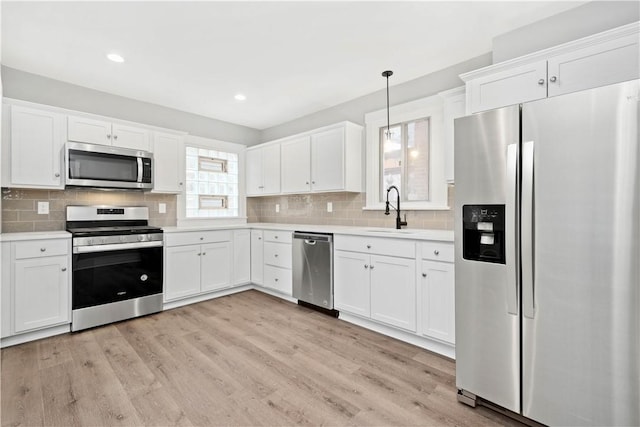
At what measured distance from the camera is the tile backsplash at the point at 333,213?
3086 millimetres

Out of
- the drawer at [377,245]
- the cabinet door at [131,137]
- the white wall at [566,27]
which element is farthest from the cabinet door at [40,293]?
the white wall at [566,27]

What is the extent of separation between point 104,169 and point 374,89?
10.1 feet

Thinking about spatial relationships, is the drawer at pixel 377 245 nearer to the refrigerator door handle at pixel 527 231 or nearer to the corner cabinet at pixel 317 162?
the corner cabinet at pixel 317 162

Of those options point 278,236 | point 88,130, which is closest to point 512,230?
point 278,236

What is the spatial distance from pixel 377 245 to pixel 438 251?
0.58m

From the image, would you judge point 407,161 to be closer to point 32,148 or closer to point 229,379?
point 229,379

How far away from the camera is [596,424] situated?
1365mm

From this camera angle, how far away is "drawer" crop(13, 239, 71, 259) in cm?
256

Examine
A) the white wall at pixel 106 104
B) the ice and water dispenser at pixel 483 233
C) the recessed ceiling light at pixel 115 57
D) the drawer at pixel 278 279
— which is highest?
the recessed ceiling light at pixel 115 57

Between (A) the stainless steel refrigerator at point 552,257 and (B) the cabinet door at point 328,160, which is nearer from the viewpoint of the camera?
(A) the stainless steel refrigerator at point 552,257

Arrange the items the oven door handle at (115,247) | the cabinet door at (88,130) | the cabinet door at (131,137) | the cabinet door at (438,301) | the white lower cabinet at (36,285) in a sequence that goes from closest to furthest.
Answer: the cabinet door at (438,301), the white lower cabinet at (36,285), the oven door handle at (115,247), the cabinet door at (88,130), the cabinet door at (131,137)

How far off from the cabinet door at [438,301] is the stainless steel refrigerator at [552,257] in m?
0.51

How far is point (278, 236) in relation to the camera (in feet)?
12.5

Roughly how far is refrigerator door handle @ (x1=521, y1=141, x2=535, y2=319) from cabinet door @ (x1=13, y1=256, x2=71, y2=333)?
11.8 ft
